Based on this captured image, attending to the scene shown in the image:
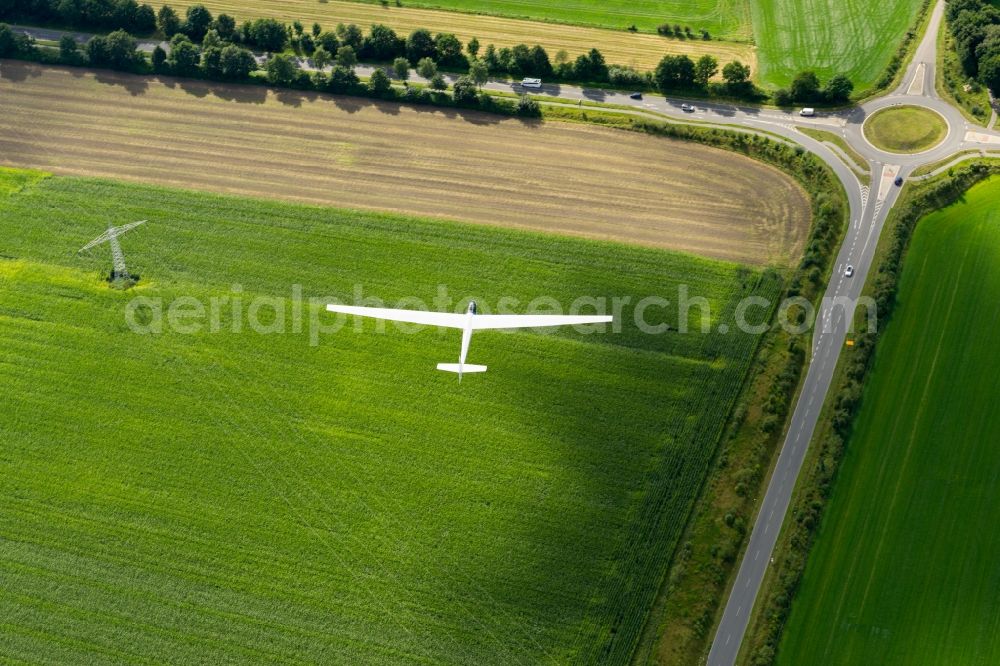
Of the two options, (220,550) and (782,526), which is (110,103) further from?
(782,526)

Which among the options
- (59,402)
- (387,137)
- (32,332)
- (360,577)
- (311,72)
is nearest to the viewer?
(360,577)

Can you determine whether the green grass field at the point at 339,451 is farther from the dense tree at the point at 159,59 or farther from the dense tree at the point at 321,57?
the dense tree at the point at 159,59

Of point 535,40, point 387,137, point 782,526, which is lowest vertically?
point 782,526

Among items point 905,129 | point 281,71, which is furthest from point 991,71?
point 281,71

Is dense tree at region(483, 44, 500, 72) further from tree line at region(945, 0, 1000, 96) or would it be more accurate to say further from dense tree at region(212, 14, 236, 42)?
tree line at region(945, 0, 1000, 96)

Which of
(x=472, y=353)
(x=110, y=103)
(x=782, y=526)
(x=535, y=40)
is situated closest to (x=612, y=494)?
(x=782, y=526)

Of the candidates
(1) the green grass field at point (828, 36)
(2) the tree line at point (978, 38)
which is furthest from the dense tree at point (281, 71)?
(2) the tree line at point (978, 38)
